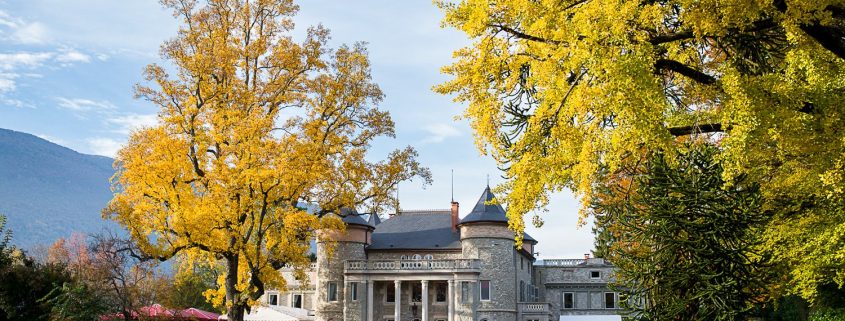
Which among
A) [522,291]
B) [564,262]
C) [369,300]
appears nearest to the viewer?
[369,300]

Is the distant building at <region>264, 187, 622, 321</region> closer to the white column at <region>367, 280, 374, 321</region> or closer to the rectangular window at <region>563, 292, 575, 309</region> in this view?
the white column at <region>367, 280, 374, 321</region>

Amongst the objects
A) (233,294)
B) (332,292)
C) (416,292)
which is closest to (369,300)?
(332,292)

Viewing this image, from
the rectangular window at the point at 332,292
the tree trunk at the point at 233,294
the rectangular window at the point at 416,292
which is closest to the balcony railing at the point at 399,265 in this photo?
the rectangular window at the point at 332,292

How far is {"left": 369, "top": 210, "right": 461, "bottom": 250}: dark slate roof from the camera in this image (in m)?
50.7

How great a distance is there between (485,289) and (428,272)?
140 inches

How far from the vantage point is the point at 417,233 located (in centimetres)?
5206

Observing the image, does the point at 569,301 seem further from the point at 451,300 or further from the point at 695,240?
the point at 695,240

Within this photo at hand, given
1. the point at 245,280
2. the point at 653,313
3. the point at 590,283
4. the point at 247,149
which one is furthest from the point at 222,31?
the point at 590,283

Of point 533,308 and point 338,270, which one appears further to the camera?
point 533,308

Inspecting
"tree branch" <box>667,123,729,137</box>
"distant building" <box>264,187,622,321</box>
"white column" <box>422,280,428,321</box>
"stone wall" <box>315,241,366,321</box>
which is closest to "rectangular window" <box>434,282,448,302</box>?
"distant building" <box>264,187,622,321</box>

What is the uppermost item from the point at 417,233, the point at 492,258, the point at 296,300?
the point at 417,233

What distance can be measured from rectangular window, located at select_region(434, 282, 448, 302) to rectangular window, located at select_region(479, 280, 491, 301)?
3371mm

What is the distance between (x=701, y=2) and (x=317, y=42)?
642 inches

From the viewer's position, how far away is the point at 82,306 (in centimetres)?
2450
